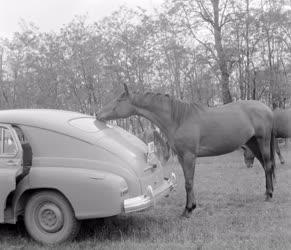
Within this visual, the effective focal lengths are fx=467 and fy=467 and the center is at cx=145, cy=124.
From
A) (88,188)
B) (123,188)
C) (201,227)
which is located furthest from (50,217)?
(201,227)

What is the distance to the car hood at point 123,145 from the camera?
20.1ft

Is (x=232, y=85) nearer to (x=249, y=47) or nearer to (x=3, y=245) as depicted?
(x=249, y=47)

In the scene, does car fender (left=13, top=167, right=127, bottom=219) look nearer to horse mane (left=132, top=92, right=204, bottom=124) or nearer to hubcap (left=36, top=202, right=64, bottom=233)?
hubcap (left=36, top=202, right=64, bottom=233)

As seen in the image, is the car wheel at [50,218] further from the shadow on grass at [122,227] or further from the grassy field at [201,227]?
the shadow on grass at [122,227]

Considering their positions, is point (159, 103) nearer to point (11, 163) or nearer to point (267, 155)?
point (267, 155)

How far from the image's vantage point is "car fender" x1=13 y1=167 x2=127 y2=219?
5.65 metres

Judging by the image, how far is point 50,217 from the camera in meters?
5.96

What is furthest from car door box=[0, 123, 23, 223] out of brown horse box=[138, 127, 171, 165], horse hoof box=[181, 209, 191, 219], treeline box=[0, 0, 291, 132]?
treeline box=[0, 0, 291, 132]

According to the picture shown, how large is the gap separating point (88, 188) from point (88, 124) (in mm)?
1283

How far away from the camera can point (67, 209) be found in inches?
229

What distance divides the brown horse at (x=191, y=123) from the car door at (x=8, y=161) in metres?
1.70

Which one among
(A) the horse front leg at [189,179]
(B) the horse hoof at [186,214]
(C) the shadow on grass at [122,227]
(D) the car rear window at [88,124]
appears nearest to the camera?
(C) the shadow on grass at [122,227]

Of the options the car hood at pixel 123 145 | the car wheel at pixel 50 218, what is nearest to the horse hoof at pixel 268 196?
the car hood at pixel 123 145

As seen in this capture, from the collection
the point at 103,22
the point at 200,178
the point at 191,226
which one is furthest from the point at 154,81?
the point at 191,226
